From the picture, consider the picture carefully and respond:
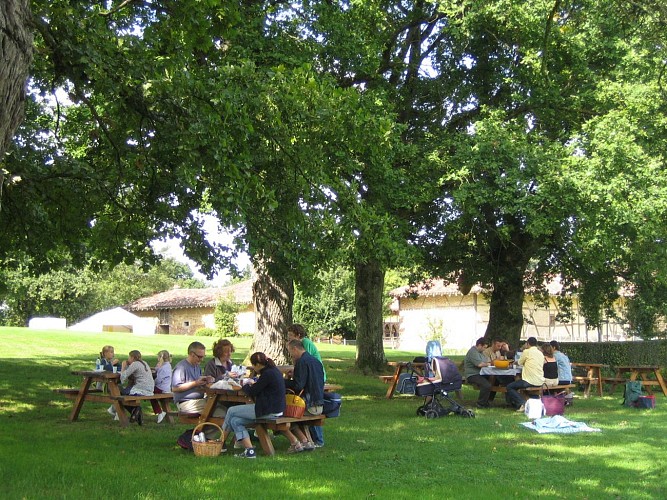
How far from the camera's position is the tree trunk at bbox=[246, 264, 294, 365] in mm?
18016

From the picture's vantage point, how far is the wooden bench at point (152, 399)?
10.7 m

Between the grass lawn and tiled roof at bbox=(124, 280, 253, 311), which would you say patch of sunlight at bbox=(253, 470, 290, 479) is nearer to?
the grass lawn

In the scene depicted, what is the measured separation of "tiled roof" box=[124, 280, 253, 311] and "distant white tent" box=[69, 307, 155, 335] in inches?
117

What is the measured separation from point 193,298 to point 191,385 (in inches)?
1952

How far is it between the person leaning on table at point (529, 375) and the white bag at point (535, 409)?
1.28 meters

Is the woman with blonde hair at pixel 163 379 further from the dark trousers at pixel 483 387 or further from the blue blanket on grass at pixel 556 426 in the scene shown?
the dark trousers at pixel 483 387

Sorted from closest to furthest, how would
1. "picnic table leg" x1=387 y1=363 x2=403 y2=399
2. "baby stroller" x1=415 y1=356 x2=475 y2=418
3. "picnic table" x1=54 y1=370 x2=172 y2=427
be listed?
1. "picnic table" x1=54 y1=370 x2=172 y2=427
2. "baby stroller" x1=415 y1=356 x2=475 y2=418
3. "picnic table leg" x1=387 y1=363 x2=403 y2=399

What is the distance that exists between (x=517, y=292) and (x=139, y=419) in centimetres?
1443

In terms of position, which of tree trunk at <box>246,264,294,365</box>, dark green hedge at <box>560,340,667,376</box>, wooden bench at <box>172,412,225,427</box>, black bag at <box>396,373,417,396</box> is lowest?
wooden bench at <box>172,412,225,427</box>

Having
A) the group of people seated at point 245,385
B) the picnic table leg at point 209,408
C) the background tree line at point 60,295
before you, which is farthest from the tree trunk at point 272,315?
the background tree line at point 60,295

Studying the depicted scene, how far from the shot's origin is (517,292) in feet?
74.6

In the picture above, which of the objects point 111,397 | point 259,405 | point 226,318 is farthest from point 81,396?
point 226,318

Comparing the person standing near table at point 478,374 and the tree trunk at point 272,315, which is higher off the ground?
the tree trunk at point 272,315

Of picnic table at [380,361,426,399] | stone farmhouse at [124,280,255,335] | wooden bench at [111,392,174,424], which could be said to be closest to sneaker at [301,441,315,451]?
wooden bench at [111,392,174,424]
